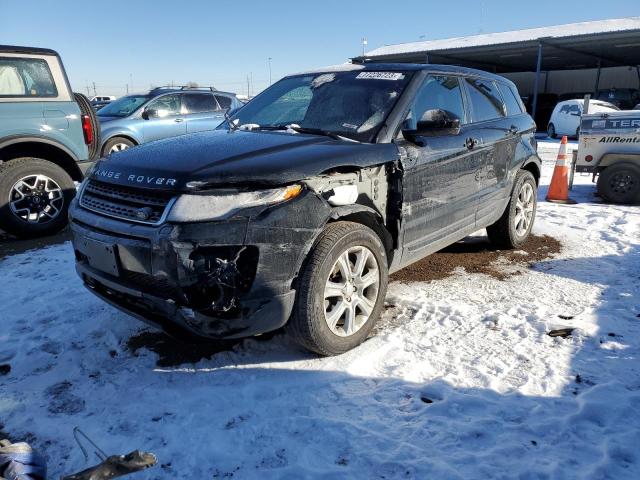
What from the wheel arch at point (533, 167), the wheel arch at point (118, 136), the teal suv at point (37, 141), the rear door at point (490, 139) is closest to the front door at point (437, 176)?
the rear door at point (490, 139)

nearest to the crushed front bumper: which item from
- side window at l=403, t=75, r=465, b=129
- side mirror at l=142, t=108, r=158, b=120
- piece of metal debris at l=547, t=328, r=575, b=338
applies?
side window at l=403, t=75, r=465, b=129

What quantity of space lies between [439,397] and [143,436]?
1.52m

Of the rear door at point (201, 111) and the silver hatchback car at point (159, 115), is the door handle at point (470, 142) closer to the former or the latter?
the silver hatchback car at point (159, 115)

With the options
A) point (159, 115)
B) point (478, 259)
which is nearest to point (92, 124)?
point (159, 115)

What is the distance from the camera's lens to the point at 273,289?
260 cm

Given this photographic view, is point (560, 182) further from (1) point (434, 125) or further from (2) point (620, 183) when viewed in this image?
(1) point (434, 125)

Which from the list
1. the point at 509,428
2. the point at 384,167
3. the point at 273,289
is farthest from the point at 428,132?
the point at 509,428

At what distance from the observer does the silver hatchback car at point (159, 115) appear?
32.2 ft

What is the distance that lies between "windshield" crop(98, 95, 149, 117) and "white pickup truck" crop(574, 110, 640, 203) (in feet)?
27.9

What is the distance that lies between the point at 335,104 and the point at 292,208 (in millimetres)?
1349

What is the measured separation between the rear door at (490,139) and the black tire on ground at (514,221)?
1.10ft

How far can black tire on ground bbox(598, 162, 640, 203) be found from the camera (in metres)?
7.50

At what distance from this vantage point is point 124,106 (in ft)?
34.6

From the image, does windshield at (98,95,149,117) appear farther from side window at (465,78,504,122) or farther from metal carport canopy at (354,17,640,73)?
metal carport canopy at (354,17,640,73)
